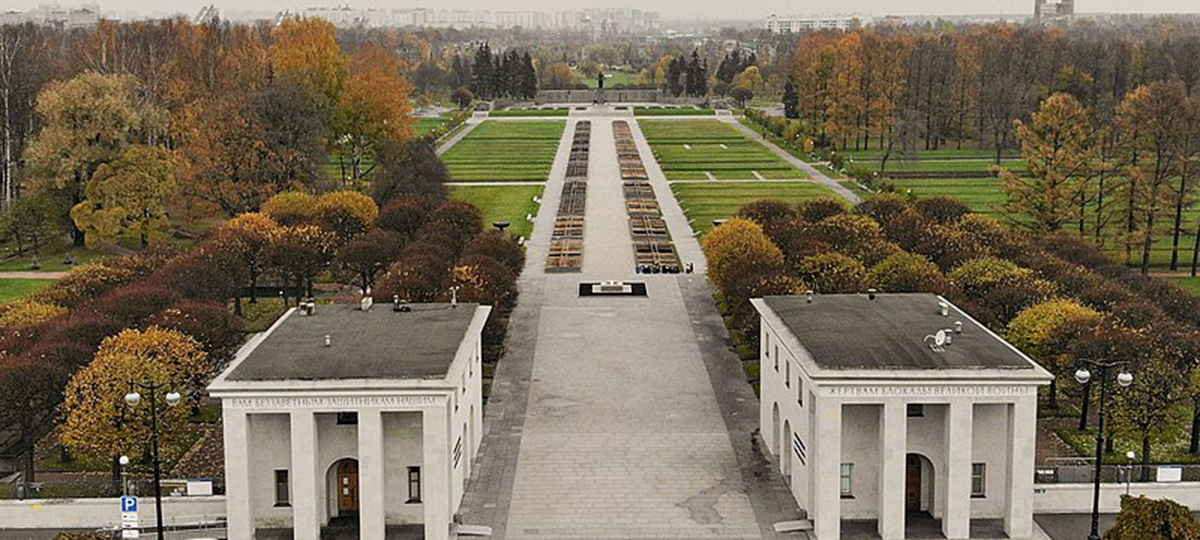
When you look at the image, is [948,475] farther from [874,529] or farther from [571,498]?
[571,498]

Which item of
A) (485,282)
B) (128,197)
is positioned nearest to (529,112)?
(128,197)

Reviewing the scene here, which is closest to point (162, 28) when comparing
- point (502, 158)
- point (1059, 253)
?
point (502, 158)

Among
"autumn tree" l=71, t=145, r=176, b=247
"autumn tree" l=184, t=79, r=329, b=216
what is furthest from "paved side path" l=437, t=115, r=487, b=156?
"autumn tree" l=71, t=145, r=176, b=247

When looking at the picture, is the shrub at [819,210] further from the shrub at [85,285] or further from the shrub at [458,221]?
the shrub at [85,285]

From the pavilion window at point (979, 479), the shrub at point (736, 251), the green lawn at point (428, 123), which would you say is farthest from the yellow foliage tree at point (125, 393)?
the green lawn at point (428, 123)

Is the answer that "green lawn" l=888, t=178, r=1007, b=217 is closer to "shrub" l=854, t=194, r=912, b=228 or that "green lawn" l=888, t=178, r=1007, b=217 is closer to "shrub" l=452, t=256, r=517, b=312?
"shrub" l=854, t=194, r=912, b=228
